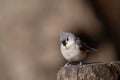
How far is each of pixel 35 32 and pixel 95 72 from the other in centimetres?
170

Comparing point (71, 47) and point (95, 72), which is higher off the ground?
point (71, 47)

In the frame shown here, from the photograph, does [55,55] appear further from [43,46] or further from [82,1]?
[82,1]

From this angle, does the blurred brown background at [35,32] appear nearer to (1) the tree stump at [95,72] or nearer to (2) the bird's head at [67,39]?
(2) the bird's head at [67,39]

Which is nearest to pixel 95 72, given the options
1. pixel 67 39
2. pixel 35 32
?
pixel 67 39

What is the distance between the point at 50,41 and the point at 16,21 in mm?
407

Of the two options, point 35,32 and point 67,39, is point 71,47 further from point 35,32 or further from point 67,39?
point 35,32

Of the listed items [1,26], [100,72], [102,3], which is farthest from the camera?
[102,3]

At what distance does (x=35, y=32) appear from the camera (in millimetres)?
4188

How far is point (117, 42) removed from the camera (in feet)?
14.8

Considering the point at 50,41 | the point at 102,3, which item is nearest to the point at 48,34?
the point at 50,41

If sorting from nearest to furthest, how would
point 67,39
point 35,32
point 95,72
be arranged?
point 95,72 → point 67,39 → point 35,32

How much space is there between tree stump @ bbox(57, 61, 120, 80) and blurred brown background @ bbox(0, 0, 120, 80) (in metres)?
1.55

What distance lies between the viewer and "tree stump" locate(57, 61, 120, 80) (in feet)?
8.46

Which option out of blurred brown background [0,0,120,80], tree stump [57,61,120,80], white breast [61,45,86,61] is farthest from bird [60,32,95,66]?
blurred brown background [0,0,120,80]
